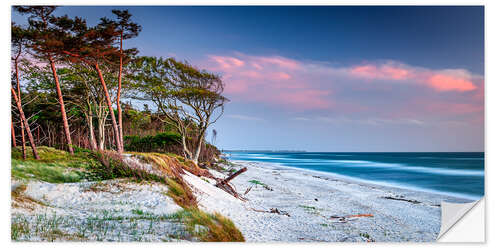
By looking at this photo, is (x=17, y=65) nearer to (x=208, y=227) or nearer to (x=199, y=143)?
(x=208, y=227)

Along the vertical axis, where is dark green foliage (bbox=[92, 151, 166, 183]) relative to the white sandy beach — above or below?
above

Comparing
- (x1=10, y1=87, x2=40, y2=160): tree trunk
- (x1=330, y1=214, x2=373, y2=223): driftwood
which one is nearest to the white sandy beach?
(x1=330, y1=214, x2=373, y2=223): driftwood

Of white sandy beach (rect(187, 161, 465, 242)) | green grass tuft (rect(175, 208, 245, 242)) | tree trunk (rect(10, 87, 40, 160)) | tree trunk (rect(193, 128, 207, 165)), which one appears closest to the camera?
green grass tuft (rect(175, 208, 245, 242))

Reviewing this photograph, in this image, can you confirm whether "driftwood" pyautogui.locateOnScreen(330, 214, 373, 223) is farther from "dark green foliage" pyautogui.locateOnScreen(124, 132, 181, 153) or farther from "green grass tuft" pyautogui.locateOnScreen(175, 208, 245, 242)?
"dark green foliage" pyautogui.locateOnScreen(124, 132, 181, 153)

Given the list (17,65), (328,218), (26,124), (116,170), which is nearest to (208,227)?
(116,170)

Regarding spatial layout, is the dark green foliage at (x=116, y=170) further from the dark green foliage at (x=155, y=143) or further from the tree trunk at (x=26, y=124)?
the dark green foliage at (x=155, y=143)

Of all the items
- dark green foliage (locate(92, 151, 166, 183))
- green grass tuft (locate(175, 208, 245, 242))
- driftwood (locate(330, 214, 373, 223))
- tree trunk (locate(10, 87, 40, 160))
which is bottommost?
driftwood (locate(330, 214, 373, 223))

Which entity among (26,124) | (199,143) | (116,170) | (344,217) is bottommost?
(344,217)

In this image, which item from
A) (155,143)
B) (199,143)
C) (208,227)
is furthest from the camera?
(155,143)

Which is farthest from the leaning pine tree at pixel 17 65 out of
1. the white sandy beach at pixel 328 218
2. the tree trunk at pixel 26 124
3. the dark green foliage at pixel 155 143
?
the dark green foliage at pixel 155 143

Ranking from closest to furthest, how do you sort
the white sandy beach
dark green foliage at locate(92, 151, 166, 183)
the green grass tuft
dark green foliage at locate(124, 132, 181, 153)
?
1. the green grass tuft
2. the white sandy beach
3. dark green foliage at locate(92, 151, 166, 183)
4. dark green foliage at locate(124, 132, 181, 153)

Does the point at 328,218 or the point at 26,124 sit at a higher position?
the point at 26,124
